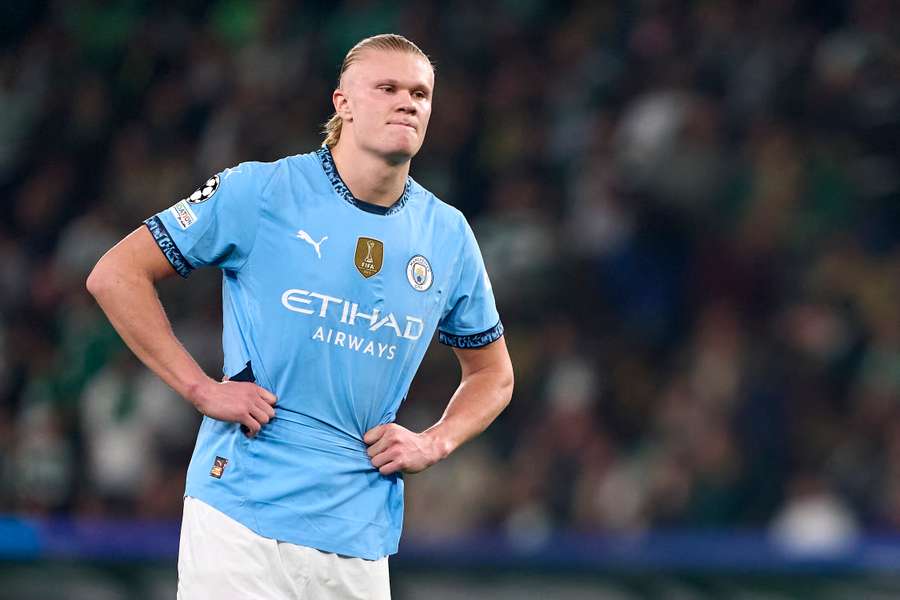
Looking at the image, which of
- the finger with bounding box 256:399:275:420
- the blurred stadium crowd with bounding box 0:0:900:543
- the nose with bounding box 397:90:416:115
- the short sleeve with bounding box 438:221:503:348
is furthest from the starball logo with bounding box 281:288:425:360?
the blurred stadium crowd with bounding box 0:0:900:543

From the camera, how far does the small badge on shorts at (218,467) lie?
149 inches

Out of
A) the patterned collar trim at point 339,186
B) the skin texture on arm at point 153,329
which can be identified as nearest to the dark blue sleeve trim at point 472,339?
the patterned collar trim at point 339,186

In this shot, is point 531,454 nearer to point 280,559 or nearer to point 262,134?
point 262,134

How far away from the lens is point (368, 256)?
390 centimetres

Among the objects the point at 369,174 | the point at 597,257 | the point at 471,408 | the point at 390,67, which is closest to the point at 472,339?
the point at 471,408

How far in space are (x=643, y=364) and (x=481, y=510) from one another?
4.73 ft

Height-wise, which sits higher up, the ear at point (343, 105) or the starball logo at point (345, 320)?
the ear at point (343, 105)

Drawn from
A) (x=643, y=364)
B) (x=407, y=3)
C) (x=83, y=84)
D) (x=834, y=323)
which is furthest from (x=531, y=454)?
(x=83, y=84)

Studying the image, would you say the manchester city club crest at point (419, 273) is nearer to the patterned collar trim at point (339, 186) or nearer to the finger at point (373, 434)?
the patterned collar trim at point (339, 186)

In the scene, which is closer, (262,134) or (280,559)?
(280,559)

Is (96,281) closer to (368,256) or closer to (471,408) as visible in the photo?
(368,256)

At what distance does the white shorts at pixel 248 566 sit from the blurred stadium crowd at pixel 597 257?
14.2 ft

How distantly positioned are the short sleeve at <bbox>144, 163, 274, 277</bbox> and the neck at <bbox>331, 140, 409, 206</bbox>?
248 mm

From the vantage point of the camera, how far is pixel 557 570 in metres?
6.91
